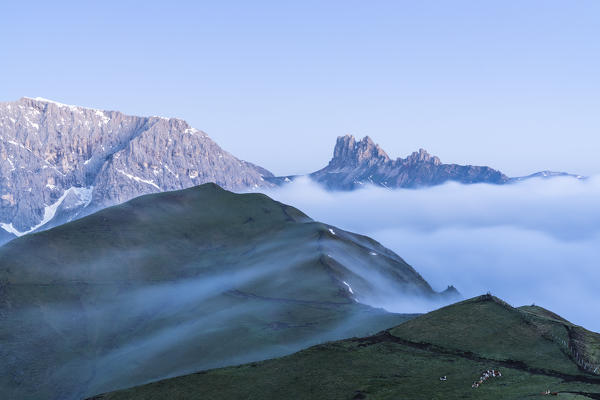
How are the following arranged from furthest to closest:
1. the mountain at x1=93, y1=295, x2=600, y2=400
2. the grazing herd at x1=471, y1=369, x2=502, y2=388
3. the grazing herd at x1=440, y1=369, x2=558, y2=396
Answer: the grazing herd at x1=471, y1=369, x2=502, y2=388, the grazing herd at x1=440, y1=369, x2=558, y2=396, the mountain at x1=93, y1=295, x2=600, y2=400

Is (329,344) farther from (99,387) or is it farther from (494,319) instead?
(99,387)

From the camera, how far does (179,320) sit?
189 metres

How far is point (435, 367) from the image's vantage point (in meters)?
79.8

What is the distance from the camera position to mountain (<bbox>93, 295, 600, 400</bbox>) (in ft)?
226

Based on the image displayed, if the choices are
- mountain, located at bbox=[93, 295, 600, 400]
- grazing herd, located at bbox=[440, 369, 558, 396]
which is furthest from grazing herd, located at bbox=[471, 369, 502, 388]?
mountain, located at bbox=[93, 295, 600, 400]

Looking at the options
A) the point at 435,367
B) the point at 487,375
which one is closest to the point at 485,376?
the point at 487,375

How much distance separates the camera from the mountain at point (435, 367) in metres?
68.9

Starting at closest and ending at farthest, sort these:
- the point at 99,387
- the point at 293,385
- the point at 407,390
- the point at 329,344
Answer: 1. the point at 407,390
2. the point at 293,385
3. the point at 329,344
4. the point at 99,387

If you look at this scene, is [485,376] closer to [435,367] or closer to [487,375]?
[487,375]

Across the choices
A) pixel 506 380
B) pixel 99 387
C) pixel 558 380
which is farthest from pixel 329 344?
pixel 99 387

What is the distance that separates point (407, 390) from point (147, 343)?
128 metres

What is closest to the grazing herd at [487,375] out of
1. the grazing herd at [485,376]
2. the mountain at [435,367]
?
the grazing herd at [485,376]

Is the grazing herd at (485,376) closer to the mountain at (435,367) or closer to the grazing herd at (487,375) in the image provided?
the grazing herd at (487,375)

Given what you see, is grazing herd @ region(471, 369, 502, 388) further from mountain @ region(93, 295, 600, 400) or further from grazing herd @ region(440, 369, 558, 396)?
mountain @ region(93, 295, 600, 400)
